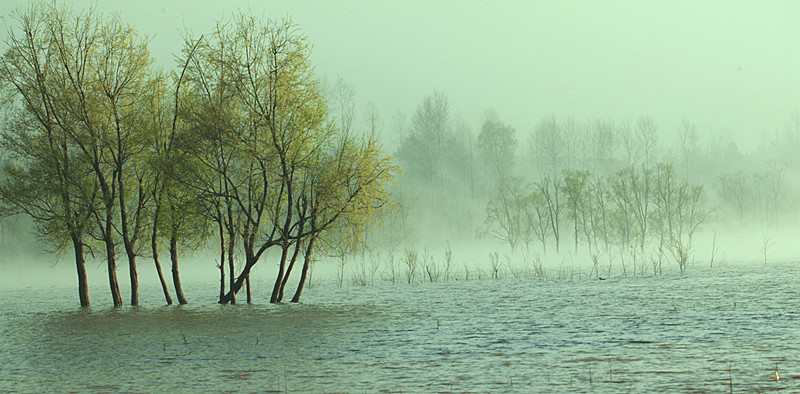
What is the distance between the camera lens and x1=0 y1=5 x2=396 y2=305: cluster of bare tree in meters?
31.7

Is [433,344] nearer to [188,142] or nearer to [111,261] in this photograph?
[188,142]

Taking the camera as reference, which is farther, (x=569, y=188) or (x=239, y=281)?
(x=569, y=188)

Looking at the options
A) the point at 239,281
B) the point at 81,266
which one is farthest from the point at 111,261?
the point at 239,281

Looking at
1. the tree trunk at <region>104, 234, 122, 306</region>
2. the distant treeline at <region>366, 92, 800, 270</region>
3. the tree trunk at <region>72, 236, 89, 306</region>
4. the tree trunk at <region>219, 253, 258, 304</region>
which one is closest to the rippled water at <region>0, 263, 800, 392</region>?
the tree trunk at <region>219, 253, 258, 304</region>

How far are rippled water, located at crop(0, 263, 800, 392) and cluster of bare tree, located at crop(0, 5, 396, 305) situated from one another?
12.5 feet

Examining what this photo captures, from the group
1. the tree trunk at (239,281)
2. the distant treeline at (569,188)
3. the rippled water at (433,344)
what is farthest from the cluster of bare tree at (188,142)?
the distant treeline at (569,188)

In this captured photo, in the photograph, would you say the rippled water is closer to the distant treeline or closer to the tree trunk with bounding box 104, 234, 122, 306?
the tree trunk with bounding box 104, 234, 122, 306

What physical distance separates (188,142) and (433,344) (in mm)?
17584

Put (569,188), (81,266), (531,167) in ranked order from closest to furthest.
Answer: (81,266) < (569,188) < (531,167)

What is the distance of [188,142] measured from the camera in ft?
104

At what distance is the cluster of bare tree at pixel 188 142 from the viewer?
31672 mm

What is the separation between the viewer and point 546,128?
13462 cm

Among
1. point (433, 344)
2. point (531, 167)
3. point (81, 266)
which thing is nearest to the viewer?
point (433, 344)

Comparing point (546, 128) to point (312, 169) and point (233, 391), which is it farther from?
point (233, 391)
